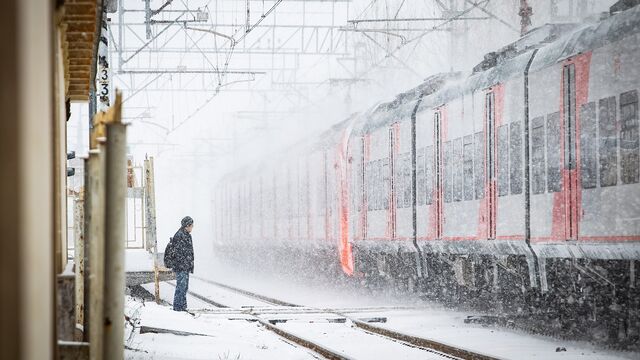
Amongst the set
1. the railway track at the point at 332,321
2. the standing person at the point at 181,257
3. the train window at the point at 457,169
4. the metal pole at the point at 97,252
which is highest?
the train window at the point at 457,169

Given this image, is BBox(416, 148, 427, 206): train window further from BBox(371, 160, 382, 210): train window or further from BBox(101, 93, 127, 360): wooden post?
BBox(101, 93, 127, 360): wooden post

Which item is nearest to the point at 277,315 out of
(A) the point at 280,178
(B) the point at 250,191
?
(A) the point at 280,178

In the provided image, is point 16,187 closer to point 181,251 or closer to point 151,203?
point 181,251

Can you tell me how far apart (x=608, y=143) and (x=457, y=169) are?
14.6ft

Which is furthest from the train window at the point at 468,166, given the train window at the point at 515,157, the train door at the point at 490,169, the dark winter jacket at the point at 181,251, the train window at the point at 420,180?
the dark winter jacket at the point at 181,251

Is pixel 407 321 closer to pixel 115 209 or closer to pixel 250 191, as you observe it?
pixel 115 209

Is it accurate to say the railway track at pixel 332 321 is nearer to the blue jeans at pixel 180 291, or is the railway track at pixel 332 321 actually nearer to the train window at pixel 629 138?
the blue jeans at pixel 180 291

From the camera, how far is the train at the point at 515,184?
31.6ft

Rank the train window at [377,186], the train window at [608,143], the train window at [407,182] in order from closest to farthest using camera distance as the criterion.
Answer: the train window at [608,143], the train window at [407,182], the train window at [377,186]

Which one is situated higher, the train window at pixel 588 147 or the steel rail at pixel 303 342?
the train window at pixel 588 147

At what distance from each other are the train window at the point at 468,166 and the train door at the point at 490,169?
0.57m

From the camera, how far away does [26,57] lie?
2.44 m

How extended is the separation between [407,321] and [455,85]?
3.78 m

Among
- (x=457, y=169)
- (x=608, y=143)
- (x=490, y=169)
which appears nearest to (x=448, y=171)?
(x=457, y=169)
